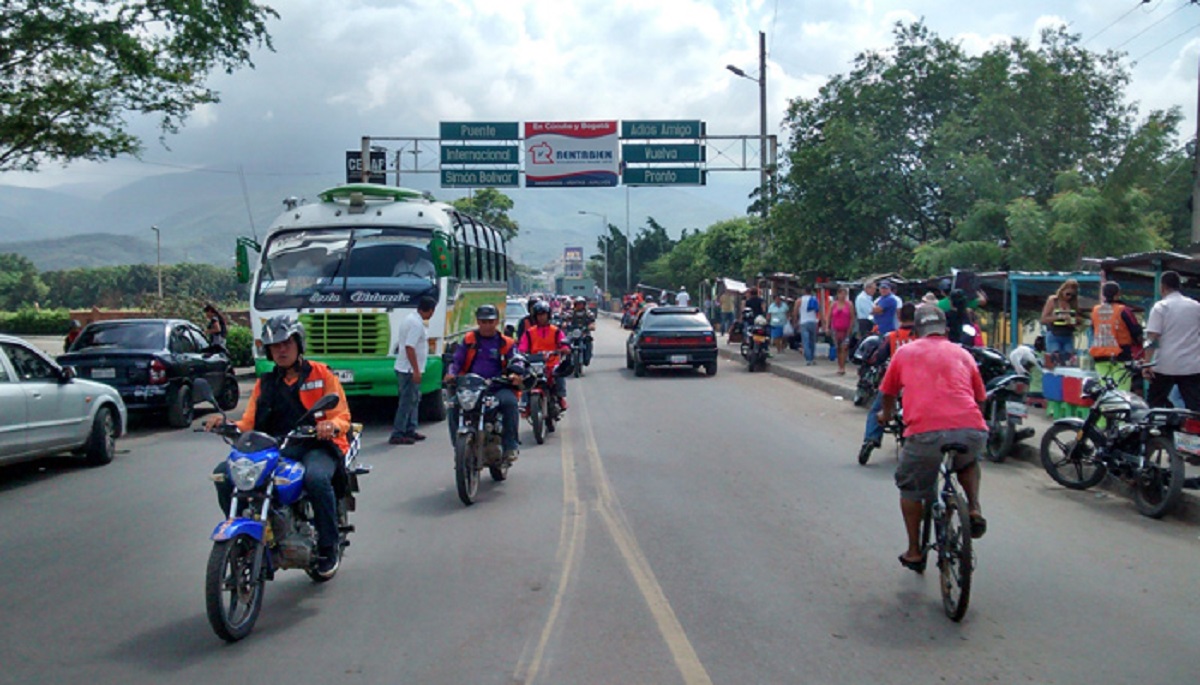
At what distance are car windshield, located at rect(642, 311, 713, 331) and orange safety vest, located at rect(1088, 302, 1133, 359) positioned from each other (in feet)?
40.6

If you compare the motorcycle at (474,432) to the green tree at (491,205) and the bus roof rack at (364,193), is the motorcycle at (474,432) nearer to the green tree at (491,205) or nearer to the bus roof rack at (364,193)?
the bus roof rack at (364,193)

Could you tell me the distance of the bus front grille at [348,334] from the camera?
1515 centimetres

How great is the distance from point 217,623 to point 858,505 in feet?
18.6

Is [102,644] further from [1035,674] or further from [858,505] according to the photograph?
[858,505]

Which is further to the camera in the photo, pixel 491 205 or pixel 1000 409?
pixel 491 205

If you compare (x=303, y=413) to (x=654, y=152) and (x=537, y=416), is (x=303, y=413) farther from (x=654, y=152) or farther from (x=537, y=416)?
(x=654, y=152)

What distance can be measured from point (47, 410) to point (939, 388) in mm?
9014

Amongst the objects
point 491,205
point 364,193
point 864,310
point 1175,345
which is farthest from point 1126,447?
point 491,205

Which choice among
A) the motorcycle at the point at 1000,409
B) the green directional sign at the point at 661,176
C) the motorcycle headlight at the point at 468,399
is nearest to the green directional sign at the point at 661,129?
the green directional sign at the point at 661,176

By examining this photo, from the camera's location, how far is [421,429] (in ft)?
49.8

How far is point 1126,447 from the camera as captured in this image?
9.25 m

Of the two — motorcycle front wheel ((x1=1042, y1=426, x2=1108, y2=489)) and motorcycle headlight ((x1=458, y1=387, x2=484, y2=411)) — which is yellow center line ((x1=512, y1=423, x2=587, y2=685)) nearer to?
motorcycle headlight ((x1=458, y1=387, x2=484, y2=411))

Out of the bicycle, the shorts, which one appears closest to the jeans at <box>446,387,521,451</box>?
the shorts

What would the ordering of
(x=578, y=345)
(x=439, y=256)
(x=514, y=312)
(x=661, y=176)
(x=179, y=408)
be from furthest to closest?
(x=661, y=176)
(x=514, y=312)
(x=578, y=345)
(x=439, y=256)
(x=179, y=408)
